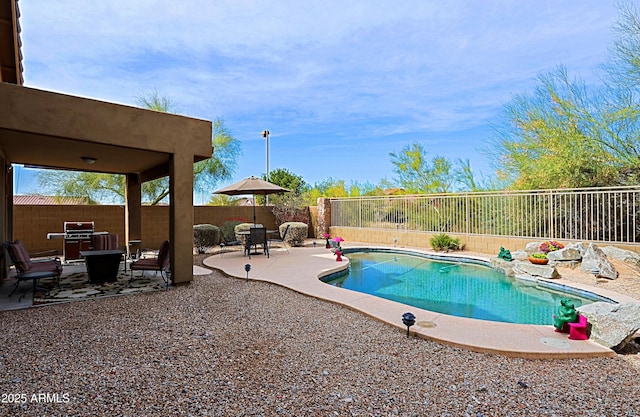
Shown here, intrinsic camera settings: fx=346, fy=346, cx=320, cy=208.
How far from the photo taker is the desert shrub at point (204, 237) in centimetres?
1266

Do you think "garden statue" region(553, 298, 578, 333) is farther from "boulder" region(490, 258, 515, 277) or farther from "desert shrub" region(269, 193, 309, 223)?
"desert shrub" region(269, 193, 309, 223)

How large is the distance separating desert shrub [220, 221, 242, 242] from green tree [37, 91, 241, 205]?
13.8 ft

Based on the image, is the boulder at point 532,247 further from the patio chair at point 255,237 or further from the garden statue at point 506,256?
the patio chair at point 255,237

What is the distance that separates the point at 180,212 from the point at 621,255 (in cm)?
1007

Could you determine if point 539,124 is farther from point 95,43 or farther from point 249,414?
point 95,43

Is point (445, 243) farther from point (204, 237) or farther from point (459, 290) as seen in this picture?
point (204, 237)

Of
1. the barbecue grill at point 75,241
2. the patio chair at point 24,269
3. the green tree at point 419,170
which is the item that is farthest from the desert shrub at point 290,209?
the patio chair at point 24,269

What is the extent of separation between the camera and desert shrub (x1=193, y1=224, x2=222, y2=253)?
1266cm

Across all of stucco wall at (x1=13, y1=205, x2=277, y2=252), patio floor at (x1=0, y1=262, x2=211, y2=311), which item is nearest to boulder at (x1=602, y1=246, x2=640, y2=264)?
patio floor at (x1=0, y1=262, x2=211, y2=311)

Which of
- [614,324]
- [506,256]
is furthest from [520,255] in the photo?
[614,324]

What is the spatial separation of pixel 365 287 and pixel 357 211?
8651 millimetres

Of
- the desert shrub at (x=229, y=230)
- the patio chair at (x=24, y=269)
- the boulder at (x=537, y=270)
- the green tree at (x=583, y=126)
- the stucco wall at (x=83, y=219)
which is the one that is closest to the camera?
the patio chair at (x=24, y=269)

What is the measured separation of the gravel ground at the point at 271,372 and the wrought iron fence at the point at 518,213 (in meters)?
7.32

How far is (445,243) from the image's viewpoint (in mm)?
12359
